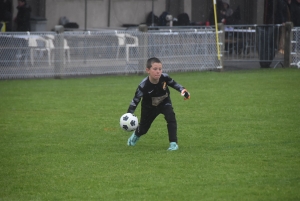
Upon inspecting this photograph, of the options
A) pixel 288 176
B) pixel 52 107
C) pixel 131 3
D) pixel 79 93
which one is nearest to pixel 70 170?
pixel 288 176

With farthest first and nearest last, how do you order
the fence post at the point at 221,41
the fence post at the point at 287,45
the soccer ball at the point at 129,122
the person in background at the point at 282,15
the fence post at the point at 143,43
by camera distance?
the person in background at the point at 282,15
the fence post at the point at 287,45
the fence post at the point at 221,41
the fence post at the point at 143,43
the soccer ball at the point at 129,122

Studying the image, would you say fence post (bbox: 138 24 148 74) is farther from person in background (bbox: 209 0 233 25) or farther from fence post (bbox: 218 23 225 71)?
person in background (bbox: 209 0 233 25)

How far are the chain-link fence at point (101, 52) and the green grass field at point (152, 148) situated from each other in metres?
2.42

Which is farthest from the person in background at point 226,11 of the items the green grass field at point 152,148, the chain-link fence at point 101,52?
the green grass field at point 152,148

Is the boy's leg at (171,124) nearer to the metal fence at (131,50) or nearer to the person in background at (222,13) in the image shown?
the metal fence at (131,50)

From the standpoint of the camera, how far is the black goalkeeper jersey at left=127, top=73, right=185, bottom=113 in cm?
858

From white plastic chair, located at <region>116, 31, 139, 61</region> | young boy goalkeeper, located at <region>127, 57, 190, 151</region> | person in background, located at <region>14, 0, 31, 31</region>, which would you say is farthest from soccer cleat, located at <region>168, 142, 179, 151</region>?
person in background, located at <region>14, 0, 31, 31</region>

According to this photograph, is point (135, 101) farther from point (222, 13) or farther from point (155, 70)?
point (222, 13)

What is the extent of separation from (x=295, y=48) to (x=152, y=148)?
12.5 m

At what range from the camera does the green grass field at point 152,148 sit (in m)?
6.42

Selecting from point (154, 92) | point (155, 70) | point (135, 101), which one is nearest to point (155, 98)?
point (154, 92)

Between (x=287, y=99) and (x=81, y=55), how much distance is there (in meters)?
7.01

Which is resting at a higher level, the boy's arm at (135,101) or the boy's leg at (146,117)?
the boy's arm at (135,101)

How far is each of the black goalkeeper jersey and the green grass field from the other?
60 centimetres
